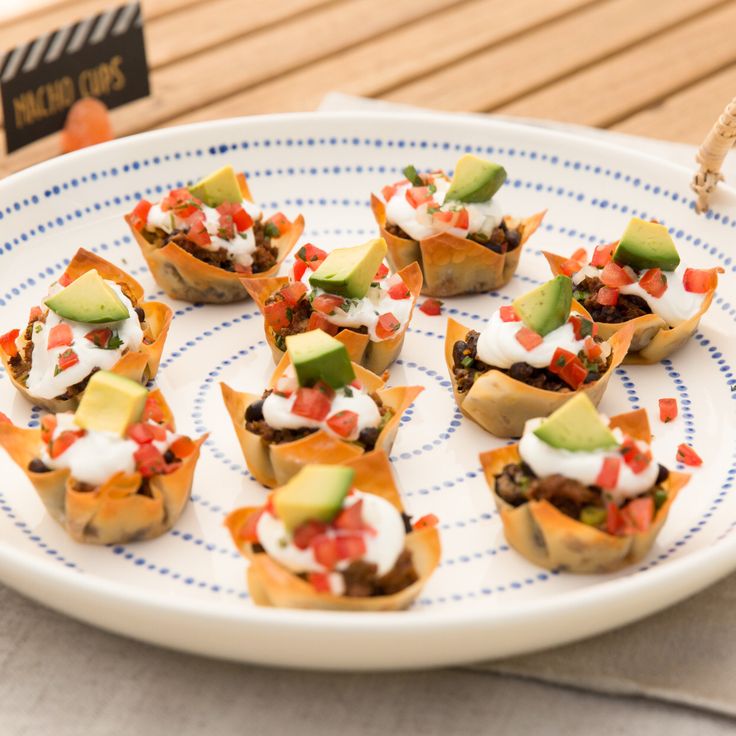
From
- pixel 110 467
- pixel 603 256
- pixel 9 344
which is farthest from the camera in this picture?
pixel 603 256

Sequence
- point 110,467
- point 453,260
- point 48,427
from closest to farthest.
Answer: point 110,467 → point 48,427 → point 453,260

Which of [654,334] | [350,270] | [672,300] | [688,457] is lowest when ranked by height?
[688,457]

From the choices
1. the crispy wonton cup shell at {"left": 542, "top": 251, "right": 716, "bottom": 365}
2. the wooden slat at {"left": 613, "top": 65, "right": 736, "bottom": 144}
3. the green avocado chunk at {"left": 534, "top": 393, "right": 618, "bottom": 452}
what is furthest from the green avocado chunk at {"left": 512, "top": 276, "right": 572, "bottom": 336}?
the wooden slat at {"left": 613, "top": 65, "right": 736, "bottom": 144}

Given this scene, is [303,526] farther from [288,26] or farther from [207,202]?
[288,26]

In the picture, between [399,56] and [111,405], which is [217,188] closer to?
[111,405]

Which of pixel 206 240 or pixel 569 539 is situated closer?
Answer: pixel 569 539

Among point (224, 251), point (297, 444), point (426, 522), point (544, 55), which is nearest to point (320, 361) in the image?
point (297, 444)
